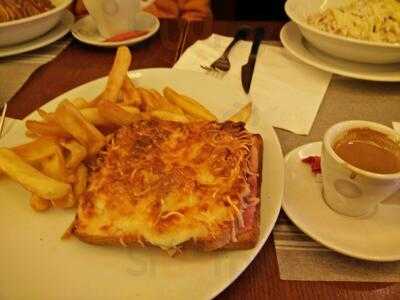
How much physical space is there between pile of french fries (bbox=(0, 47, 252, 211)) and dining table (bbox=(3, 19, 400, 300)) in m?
0.29

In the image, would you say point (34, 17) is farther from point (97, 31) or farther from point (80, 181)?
point (80, 181)

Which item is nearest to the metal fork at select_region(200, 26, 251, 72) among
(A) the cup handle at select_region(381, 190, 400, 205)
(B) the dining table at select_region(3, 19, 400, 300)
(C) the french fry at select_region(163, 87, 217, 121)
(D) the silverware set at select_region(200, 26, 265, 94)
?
(D) the silverware set at select_region(200, 26, 265, 94)

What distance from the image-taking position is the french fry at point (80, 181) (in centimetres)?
82

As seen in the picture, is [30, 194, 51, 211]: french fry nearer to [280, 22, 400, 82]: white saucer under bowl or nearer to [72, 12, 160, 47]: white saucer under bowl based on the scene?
[72, 12, 160, 47]: white saucer under bowl

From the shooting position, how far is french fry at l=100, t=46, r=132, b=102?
1.00 metres

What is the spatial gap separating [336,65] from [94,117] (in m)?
0.83

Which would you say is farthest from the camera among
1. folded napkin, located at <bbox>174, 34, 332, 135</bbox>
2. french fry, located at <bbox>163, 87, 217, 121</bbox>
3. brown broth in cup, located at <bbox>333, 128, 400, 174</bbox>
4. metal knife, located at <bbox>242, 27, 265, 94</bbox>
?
metal knife, located at <bbox>242, 27, 265, 94</bbox>

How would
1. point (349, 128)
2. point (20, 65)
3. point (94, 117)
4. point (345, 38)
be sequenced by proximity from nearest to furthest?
point (349, 128) < point (94, 117) < point (345, 38) < point (20, 65)

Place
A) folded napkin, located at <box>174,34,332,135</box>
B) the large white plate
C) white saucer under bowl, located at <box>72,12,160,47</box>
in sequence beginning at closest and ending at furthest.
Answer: the large white plate, folded napkin, located at <box>174,34,332,135</box>, white saucer under bowl, located at <box>72,12,160,47</box>

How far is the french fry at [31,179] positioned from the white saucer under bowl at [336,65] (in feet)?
3.03

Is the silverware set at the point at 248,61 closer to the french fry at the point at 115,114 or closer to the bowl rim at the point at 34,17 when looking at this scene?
the french fry at the point at 115,114

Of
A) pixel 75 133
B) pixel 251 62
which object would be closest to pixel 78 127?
pixel 75 133

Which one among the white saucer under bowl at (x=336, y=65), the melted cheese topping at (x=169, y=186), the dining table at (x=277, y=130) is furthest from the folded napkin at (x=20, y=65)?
the white saucer under bowl at (x=336, y=65)

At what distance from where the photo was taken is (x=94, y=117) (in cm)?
94
